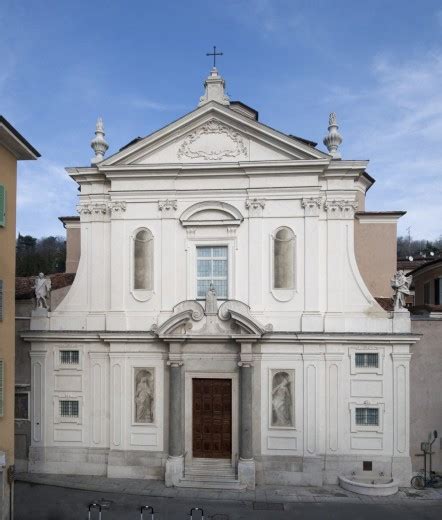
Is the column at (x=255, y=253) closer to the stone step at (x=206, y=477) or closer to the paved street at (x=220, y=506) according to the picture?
the stone step at (x=206, y=477)

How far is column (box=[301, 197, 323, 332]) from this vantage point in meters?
17.0

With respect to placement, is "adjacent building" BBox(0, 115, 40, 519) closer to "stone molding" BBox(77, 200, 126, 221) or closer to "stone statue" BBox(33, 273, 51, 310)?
"stone statue" BBox(33, 273, 51, 310)

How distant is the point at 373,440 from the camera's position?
659 inches

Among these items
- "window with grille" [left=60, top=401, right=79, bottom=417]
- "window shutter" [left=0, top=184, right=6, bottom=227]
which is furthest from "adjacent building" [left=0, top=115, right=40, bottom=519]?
"window with grille" [left=60, top=401, right=79, bottom=417]

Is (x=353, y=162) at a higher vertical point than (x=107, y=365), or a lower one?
higher

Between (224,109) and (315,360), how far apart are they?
881 centimetres

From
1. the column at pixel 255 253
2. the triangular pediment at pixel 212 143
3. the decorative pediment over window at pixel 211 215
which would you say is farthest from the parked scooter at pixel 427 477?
the triangular pediment at pixel 212 143

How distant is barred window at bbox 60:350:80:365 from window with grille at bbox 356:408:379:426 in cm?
958

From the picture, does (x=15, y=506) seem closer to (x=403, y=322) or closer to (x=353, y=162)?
(x=403, y=322)

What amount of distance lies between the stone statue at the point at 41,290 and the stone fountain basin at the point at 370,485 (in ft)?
37.6

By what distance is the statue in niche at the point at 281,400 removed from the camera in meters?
17.0

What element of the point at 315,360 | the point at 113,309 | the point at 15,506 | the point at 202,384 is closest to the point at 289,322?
the point at 315,360

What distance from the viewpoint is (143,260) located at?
1794cm

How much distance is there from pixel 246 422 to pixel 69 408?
6164 millimetres
